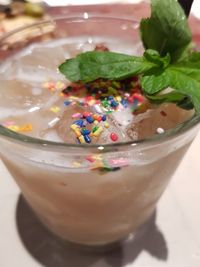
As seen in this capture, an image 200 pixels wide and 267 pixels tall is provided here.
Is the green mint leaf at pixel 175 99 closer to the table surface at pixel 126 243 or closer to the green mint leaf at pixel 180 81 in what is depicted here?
the green mint leaf at pixel 180 81

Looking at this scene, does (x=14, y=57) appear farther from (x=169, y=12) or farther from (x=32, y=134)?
(x=169, y=12)

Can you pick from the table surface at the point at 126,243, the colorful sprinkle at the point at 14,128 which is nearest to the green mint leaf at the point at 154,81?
the colorful sprinkle at the point at 14,128

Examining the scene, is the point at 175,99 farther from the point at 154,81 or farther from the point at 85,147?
the point at 85,147

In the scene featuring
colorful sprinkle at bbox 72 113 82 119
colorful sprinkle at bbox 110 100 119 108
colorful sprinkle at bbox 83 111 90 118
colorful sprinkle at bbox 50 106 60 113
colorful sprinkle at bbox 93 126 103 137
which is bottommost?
colorful sprinkle at bbox 110 100 119 108

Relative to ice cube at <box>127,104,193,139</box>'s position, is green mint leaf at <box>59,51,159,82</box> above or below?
above

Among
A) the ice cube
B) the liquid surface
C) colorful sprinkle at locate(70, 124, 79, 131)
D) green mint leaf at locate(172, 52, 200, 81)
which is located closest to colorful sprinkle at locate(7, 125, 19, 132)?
the liquid surface

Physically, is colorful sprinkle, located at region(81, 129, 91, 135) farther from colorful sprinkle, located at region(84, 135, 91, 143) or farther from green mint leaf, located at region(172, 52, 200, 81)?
green mint leaf, located at region(172, 52, 200, 81)
